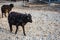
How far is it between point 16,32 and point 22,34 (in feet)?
0.98

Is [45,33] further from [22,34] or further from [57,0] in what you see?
[57,0]

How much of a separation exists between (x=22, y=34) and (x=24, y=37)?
540mm

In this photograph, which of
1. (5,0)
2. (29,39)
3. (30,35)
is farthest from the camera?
(5,0)

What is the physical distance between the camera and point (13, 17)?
396 inches

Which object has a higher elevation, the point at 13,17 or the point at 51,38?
the point at 13,17

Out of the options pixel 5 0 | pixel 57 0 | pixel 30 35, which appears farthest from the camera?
pixel 5 0

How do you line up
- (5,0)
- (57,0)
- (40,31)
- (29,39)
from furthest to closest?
1. (5,0)
2. (57,0)
3. (40,31)
4. (29,39)

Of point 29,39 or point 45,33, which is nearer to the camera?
point 29,39

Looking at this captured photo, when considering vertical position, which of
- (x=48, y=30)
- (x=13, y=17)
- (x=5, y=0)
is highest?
(x=13, y=17)

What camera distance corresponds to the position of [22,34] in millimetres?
9984

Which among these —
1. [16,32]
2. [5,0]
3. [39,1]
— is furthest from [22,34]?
[5,0]

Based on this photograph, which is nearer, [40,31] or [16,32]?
[16,32]

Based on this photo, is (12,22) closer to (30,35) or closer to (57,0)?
(30,35)

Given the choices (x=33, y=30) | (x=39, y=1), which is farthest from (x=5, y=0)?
(x=33, y=30)
